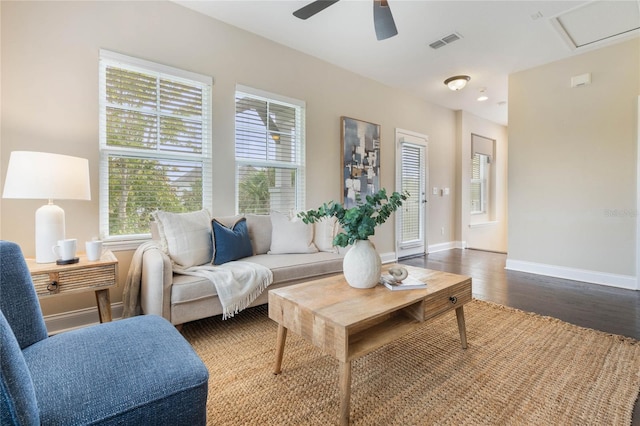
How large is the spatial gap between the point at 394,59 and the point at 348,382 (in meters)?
3.85

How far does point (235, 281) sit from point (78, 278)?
3.10 feet

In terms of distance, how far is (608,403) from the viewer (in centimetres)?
145

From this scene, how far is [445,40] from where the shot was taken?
3348 millimetres

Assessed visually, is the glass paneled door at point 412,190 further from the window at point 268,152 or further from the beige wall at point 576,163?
the window at point 268,152

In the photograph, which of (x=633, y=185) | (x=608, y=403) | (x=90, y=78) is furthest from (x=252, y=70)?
(x=633, y=185)

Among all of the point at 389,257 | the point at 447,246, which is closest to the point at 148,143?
the point at 389,257

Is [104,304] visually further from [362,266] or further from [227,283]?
[362,266]

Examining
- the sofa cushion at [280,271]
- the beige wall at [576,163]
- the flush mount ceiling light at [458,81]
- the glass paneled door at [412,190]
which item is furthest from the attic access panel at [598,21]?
the sofa cushion at [280,271]

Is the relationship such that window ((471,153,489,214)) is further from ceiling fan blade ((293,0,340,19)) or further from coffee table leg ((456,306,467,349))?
ceiling fan blade ((293,0,340,19))

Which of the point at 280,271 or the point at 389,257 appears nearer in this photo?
the point at 280,271

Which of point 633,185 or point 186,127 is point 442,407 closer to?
point 186,127

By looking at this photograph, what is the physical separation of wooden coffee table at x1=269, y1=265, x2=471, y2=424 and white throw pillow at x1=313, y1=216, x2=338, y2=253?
3.97 ft

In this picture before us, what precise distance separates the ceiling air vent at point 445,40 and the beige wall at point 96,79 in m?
1.19

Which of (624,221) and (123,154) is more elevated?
(123,154)
